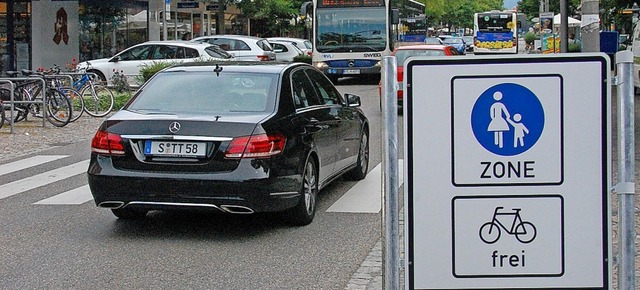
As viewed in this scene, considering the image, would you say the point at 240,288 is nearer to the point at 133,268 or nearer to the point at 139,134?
the point at 133,268

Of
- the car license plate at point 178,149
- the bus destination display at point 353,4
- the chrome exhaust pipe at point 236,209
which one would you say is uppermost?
the bus destination display at point 353,4

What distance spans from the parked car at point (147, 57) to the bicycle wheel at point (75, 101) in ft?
23.0

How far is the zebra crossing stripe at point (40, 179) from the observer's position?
1080cm

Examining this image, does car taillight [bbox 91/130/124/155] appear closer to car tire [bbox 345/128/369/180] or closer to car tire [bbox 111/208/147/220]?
car tire [bbox 111/208/147/220]

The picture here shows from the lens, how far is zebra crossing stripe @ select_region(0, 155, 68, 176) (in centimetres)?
1259

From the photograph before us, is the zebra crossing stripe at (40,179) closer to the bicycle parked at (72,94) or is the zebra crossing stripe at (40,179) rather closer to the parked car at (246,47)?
the bicycle parked at (72,94)

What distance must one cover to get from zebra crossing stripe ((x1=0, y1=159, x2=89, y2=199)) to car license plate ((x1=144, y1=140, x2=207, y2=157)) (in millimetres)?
3363

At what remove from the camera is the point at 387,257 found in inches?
136

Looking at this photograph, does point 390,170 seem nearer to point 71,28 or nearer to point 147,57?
point 147,57

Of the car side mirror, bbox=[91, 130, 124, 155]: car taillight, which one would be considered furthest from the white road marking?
bbox=[91, 130, 124, 155]: car taillight

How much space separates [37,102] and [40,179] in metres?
5.61

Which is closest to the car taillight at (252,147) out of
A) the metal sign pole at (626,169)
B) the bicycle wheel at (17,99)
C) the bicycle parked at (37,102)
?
the metal sign pole at (626,169)

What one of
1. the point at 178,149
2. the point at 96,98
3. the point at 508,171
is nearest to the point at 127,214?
the point at 178,149

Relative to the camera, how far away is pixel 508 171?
11.3 ft
